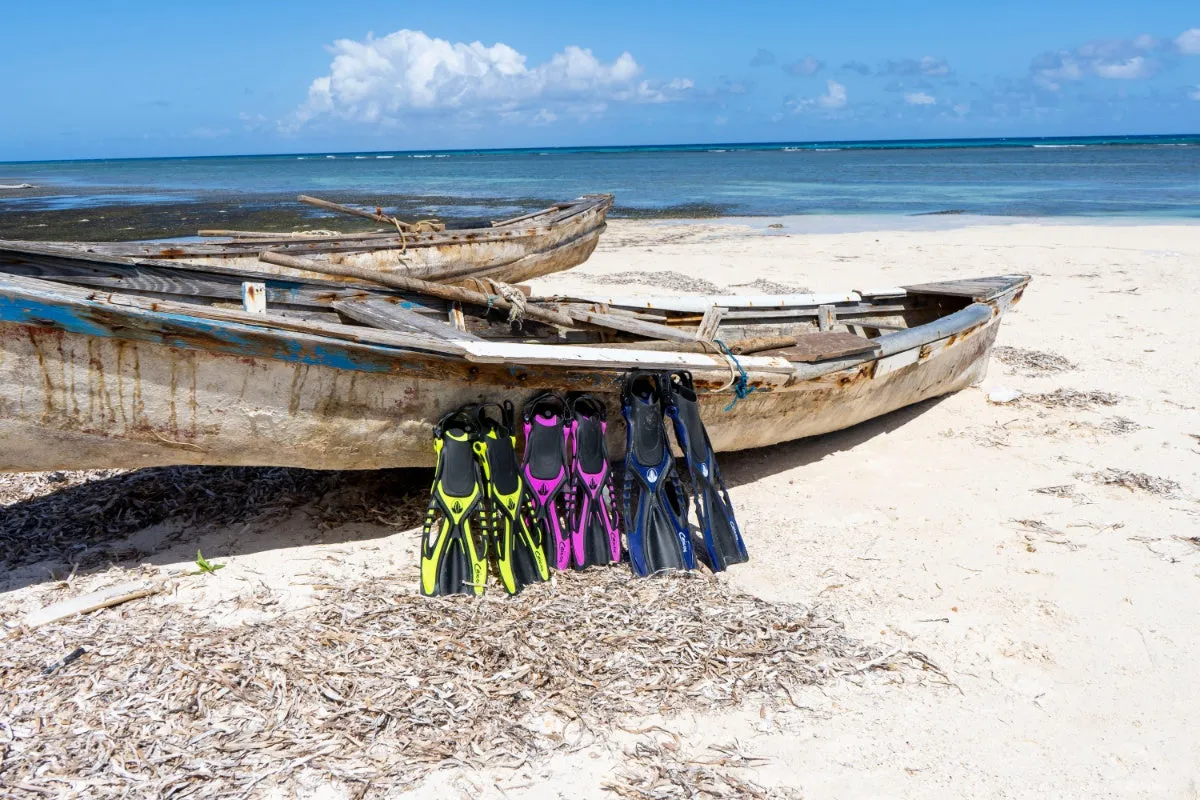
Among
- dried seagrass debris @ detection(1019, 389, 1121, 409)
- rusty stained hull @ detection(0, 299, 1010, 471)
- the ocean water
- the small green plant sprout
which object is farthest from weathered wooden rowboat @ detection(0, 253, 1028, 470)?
the ocean water

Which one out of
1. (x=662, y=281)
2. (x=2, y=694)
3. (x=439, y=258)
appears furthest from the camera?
(x=662, y=281)

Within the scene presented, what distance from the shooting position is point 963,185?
33594 mm

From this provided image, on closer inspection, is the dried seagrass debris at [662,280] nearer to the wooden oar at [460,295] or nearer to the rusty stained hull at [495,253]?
the rusty stained hull at [495,253]

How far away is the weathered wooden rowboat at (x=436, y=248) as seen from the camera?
25.2 feet

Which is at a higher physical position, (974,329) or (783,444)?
(974,329)

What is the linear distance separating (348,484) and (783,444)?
2.78 meters

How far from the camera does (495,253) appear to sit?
416 inches

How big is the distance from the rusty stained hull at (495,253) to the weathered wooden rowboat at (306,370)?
9.65ft

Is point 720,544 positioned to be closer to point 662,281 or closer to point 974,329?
point 974,329

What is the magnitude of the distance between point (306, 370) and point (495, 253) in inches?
284

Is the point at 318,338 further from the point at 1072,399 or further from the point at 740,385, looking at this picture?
the point at 1072,399

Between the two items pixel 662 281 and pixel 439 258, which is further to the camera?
pixel 662 281

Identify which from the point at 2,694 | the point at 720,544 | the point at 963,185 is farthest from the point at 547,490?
the point at 963,185

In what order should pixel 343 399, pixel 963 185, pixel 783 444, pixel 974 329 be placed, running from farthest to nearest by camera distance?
1. pixel 963 185
2. pixel 974 329
3. pixel 783 444
4. pixel 343 399
